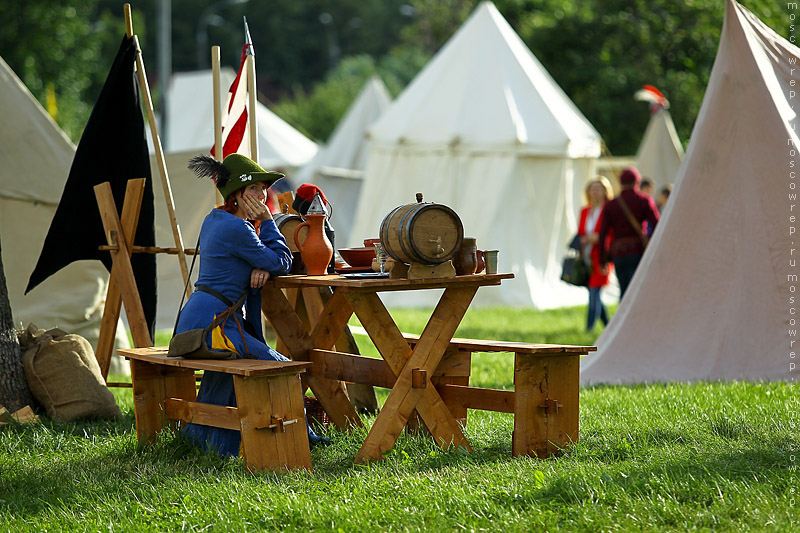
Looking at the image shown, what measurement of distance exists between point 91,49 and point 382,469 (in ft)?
89.1

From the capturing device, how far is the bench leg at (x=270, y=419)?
15.3ft

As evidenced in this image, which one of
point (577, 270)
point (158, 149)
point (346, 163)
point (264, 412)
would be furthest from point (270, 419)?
point (346, 163)

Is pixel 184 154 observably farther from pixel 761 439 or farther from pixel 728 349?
pixel 761 439

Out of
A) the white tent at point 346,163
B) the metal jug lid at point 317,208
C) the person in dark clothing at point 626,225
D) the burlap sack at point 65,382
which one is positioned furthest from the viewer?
the white tent at point 346,163

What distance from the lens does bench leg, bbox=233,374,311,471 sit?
15.3ft

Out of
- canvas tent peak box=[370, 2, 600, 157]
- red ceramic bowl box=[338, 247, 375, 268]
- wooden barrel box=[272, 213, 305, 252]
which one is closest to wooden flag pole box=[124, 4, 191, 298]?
wooden barrel box=[272, 213, 305, 252]

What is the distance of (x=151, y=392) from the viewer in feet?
17.7

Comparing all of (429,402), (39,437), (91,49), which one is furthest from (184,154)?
(91,49)

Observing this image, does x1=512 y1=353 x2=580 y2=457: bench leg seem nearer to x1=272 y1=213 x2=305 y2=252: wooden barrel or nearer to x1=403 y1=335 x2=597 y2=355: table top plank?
x1=403 y1=335 x2=597 y2=355: table top plank

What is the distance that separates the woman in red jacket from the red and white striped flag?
15.7 feet

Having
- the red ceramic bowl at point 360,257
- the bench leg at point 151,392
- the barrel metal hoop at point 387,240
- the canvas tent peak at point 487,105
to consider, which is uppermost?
the canvas tent peak at point 487,105

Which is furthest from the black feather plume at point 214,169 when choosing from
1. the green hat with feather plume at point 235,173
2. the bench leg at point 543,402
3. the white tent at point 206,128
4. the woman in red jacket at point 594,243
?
the white tent at point 206,128

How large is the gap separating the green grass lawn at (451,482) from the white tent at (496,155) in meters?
8.28

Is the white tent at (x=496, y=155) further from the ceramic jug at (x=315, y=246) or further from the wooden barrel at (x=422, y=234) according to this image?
the wooden barrel at (x=422, y=234)
